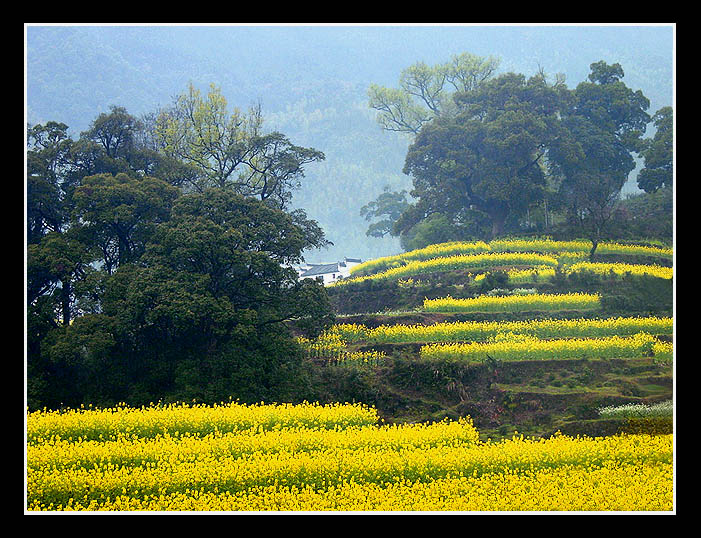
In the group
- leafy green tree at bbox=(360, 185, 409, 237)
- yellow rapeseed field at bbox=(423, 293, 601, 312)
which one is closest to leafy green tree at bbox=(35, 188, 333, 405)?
yellow rapeseed field at bbox=(423, 293, 601, 312)

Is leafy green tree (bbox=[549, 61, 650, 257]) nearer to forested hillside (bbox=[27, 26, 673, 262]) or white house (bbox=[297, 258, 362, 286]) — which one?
forested hillside (bbox=[27, 26, 673, 262])

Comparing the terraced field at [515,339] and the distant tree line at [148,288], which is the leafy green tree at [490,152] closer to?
the terraced field at [515,339]

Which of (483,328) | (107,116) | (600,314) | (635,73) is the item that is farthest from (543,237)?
(635,73)

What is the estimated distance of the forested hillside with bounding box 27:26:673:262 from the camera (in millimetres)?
43406

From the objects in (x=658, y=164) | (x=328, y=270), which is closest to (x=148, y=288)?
(x=328, y=270)

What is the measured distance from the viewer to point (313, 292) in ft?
59.6

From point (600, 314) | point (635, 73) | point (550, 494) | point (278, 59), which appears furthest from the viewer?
point (278, 59)

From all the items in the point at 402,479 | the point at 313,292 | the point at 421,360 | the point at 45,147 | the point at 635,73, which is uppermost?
the point at 635,73

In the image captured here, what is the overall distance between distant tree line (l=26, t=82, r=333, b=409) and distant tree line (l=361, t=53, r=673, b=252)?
47.3 feet

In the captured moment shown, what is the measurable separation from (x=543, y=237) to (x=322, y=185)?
18531 mm

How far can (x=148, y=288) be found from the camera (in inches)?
652

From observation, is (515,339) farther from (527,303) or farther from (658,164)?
(658,164)

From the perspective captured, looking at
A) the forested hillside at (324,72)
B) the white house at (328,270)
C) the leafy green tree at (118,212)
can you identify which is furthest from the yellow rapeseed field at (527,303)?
the forested hillside at (324,72)

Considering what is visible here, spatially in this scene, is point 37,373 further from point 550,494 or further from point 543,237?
point 543,237
